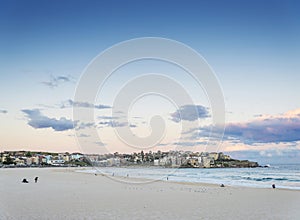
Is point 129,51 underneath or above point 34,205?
above

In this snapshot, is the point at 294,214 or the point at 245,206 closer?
the point at 294,214

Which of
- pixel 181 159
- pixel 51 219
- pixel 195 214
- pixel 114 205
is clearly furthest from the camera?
pixel 181 159

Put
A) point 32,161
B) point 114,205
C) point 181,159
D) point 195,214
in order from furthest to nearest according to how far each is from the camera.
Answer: point 32,161 < point 181,159 < point 114,205 < point 195,214

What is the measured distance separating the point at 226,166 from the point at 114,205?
120 m

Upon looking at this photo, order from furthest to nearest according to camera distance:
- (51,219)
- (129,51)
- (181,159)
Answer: (181,159) → (129,51) → (51,219)

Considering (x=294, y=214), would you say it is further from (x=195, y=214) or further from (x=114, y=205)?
(x=114, y=205)

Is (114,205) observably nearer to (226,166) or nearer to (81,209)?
(81,209)

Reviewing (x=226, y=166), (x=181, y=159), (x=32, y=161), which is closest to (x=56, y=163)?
(x=32, y=161)

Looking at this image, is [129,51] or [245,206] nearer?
[245,206]

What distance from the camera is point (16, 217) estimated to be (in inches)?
473

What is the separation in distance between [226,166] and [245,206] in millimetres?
118031

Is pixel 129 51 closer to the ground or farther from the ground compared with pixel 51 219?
farther from the ground

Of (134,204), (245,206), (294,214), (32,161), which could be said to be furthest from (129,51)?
(32,161)

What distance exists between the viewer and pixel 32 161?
167375mm
